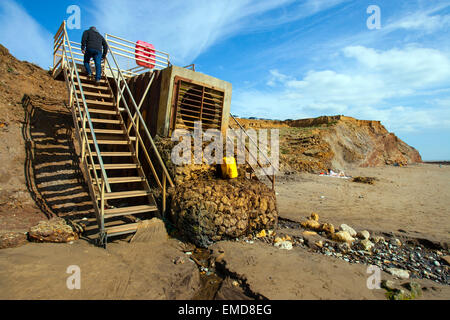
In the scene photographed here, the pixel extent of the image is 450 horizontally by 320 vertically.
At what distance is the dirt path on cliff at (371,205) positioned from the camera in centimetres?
667

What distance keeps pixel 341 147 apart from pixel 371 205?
13.0 meters

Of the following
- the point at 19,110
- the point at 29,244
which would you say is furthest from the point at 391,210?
the point at 19,110

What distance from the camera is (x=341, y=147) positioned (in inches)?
814

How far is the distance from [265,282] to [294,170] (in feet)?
42.1

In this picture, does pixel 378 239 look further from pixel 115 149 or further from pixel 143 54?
pixel 143 54

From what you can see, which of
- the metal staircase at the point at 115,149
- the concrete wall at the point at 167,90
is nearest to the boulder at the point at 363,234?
the metal staircase at the point at 115,149

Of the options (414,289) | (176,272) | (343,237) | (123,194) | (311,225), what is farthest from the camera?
(311,225)

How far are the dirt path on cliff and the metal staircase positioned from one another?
4.29 metres

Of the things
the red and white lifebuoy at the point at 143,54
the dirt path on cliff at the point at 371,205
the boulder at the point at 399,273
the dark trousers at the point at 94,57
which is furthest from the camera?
the red and white lifebuoy at the point at 143,54

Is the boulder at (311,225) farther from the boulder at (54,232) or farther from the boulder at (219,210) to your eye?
the boulder at (54,232)

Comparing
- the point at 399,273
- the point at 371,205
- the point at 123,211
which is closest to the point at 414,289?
the point at 399,273

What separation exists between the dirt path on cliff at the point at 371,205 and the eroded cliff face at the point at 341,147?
3795 millimetres

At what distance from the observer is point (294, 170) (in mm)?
15836

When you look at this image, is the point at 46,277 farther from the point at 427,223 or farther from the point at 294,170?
the point at 294,170
